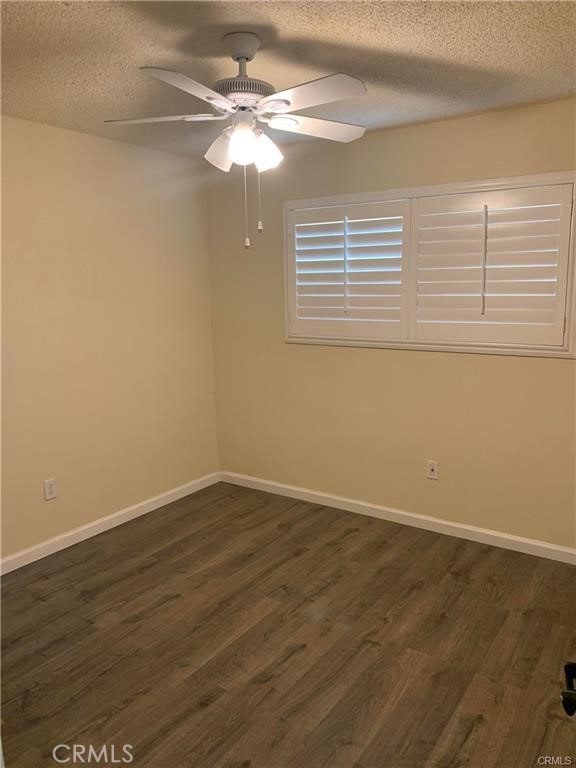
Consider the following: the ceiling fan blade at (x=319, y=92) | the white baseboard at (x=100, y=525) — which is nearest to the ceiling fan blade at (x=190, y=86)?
the ceiling fan blade at (x=319, y=92)

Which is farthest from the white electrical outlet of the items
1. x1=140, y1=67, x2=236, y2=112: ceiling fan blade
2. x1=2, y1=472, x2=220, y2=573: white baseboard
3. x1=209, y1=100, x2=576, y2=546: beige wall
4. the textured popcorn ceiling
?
x1=140, y1=67, x2=236, y2=112: ceiling fan blade

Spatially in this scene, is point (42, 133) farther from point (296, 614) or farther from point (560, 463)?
point (560, 463)

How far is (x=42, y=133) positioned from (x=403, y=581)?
122 inches

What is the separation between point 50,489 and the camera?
128 inches

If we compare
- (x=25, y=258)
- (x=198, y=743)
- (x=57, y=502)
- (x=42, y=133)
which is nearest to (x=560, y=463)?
(x=198, y=743)

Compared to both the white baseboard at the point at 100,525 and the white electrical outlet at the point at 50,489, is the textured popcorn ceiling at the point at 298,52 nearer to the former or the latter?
the white electrical outlet at the point at 50,489

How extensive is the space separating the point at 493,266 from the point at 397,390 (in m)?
0.93

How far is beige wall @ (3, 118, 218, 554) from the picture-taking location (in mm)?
3031

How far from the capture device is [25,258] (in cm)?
301

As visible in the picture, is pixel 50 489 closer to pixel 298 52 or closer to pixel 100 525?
pixel 100 525

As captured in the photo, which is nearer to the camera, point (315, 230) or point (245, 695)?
point (245, 695)

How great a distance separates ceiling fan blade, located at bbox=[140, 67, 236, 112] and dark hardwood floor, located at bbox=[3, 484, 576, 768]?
7.20 feet

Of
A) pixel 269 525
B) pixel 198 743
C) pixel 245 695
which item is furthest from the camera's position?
pixel 269 525

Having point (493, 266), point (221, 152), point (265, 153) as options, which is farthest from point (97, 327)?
point (493, 266)
